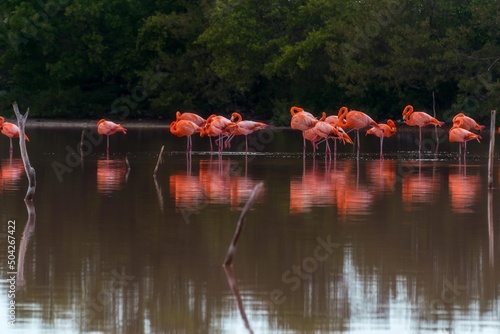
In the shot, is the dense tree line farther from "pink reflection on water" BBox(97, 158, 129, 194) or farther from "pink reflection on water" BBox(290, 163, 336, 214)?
"pink reflection on water" BBox(290, 163, 336, 214)

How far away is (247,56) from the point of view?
43719mm

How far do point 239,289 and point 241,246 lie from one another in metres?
2.27

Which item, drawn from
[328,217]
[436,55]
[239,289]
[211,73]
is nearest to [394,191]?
[328,217]

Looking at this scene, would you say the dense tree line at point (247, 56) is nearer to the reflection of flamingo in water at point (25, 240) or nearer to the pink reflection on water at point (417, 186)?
the pink reflection on water at point (417, 186)

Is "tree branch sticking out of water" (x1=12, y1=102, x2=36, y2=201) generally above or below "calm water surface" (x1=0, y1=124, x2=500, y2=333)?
above

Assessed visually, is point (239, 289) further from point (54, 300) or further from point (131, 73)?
point (131, 73)
